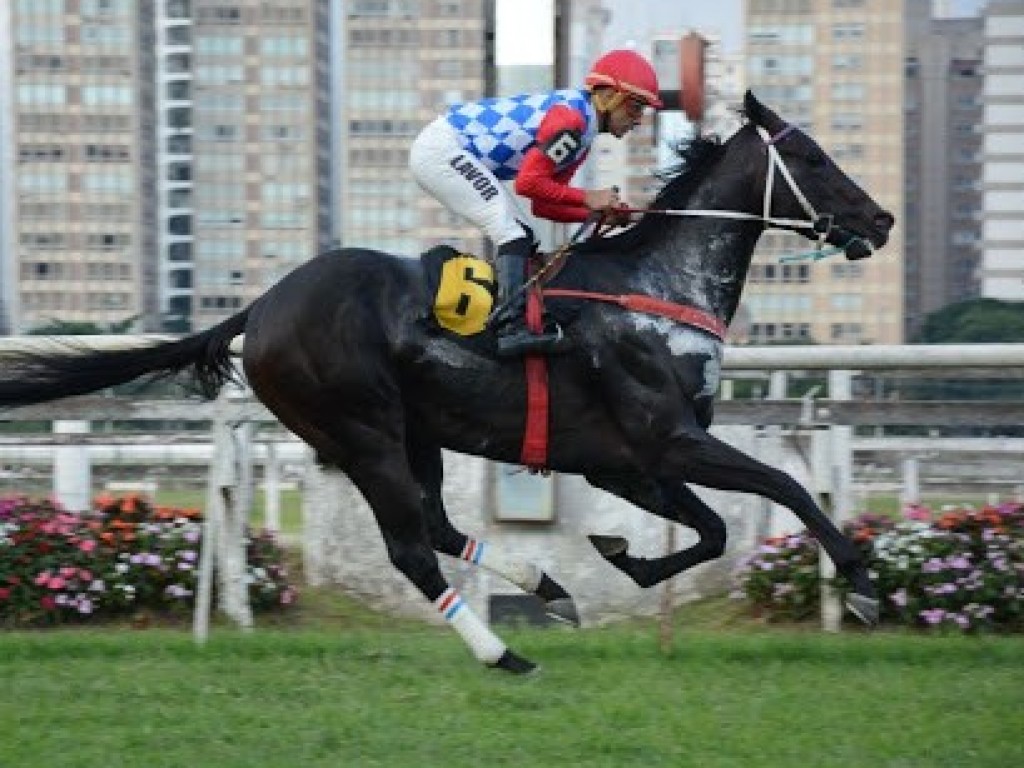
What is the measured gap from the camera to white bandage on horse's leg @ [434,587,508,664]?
17.1 feet

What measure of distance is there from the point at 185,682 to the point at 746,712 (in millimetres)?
1675

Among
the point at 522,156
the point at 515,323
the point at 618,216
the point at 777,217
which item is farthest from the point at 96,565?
the point at 777,217

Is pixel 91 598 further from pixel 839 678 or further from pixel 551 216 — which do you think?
pixel 839 678

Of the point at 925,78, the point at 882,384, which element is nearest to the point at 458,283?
the point at 882,384

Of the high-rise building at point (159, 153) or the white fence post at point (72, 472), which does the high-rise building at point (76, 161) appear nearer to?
the high-rise building at point (159, 153)

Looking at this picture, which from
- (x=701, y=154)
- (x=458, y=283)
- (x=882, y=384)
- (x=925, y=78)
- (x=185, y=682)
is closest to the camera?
(x=185, y=682)

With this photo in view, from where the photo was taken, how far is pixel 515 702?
4.68 meters

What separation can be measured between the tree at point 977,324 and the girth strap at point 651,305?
1457 inches

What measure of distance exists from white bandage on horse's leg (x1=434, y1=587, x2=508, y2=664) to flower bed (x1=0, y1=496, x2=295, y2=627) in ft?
5.29

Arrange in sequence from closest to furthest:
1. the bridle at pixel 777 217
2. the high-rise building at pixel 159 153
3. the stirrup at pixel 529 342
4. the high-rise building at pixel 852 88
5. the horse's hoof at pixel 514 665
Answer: the horse's hoof at pixel 514 665 < the stirrup at pixel 529 342 < the bridle at pixel 777 217 < the high-rise building at pixel 852 88 < the high-rise building at pixel 159 153

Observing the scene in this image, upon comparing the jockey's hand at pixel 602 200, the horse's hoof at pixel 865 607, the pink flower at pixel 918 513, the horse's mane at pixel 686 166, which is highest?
the horse's mane at pixel 686 166

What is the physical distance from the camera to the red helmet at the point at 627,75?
18.2 ft

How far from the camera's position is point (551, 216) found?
5660 mm

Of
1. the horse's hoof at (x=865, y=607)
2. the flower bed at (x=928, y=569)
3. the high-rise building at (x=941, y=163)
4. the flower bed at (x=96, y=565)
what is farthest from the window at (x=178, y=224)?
the horse's hoof at (x=865, y=607)
